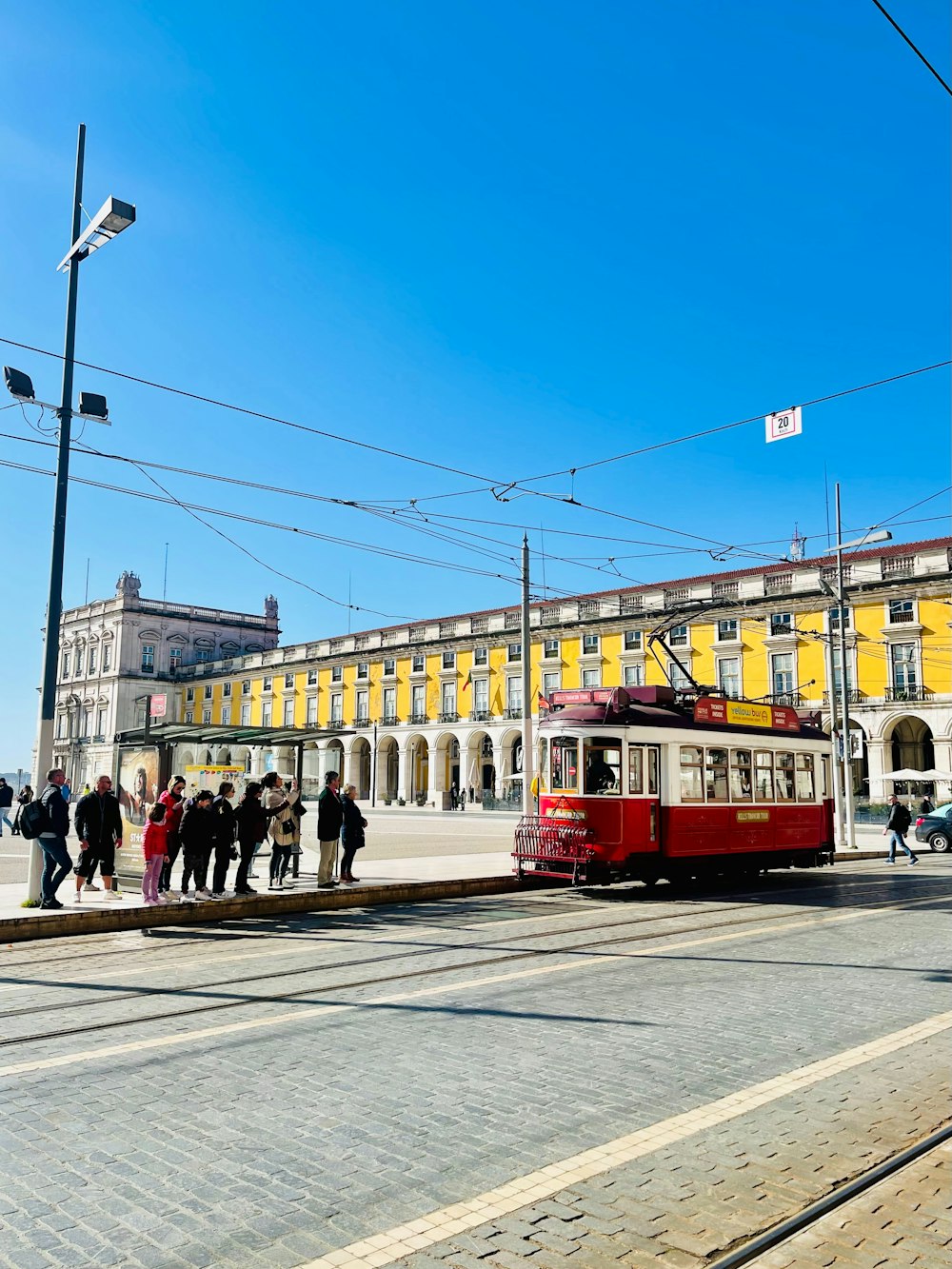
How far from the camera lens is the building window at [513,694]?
62812mm

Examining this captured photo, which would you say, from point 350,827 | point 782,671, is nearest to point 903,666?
point 782,671

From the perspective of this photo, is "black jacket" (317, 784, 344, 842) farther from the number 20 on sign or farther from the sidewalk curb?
the number 20 on sign

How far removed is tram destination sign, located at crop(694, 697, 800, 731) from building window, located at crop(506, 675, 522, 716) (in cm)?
4320

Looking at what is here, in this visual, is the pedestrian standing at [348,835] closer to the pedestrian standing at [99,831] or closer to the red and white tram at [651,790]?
the red and white tram at [651,790]

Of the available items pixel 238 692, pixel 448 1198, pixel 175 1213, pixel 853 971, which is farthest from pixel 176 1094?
pixel 238 692

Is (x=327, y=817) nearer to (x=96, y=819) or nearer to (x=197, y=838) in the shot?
(x=197, y=838)

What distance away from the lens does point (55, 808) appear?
1248 cm

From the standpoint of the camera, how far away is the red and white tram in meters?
15.9

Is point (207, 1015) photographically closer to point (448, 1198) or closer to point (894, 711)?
point (448, 1198)

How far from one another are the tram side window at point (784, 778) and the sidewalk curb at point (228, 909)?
18.2 feet

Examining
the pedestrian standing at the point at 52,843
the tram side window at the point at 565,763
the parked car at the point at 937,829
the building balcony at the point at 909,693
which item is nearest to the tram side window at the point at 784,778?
the tram side window at the point at 565,763

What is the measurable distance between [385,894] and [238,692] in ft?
240

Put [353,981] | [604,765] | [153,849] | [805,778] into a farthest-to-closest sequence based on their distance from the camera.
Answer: [805,778] → [604,765] → [153,849] → [353,981]

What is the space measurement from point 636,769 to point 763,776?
11.5 feet
